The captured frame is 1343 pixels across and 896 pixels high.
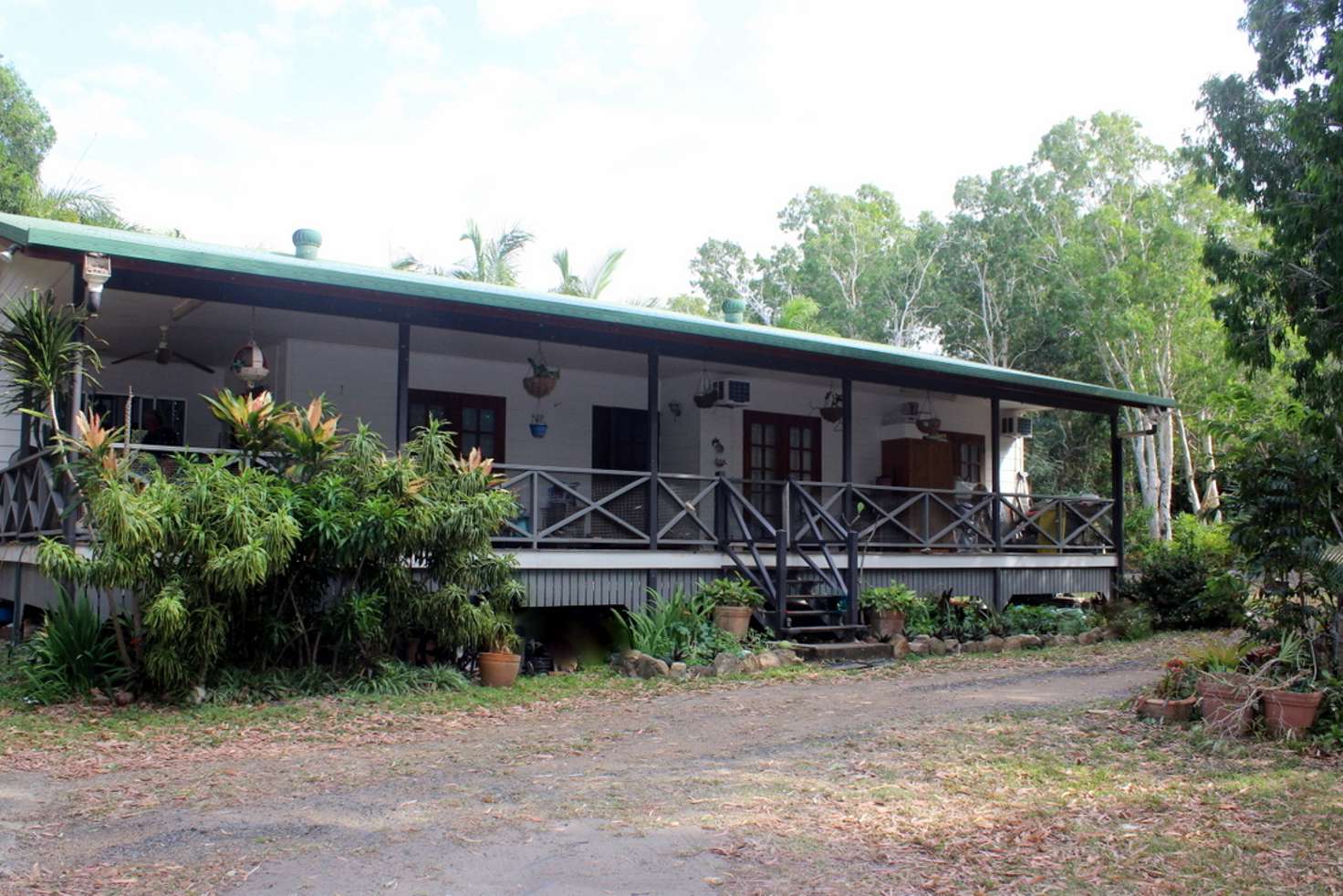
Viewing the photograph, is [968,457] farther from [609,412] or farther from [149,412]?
[149,412]

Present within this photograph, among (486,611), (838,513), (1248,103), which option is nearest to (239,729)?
(486,611)

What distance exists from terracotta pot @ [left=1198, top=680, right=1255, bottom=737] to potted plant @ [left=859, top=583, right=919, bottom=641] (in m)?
5.31

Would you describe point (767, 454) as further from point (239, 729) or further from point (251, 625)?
point (239, 729)

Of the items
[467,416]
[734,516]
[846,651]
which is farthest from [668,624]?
[467,416]

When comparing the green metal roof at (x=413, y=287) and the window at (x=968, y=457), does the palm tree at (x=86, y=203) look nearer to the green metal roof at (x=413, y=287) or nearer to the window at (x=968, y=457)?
the green metal roof at (x=413, y=287)

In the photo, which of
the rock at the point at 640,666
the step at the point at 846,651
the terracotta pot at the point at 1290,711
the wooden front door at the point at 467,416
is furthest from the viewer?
the wooden front door at the point at 467,416

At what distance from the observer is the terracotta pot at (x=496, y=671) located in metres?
10.3

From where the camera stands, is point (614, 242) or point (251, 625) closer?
point (251, 625)

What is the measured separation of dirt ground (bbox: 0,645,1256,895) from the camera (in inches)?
190

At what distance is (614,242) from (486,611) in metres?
24.2

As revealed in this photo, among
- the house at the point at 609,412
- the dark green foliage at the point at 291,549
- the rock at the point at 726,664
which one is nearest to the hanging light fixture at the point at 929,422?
the house at the point at 609,412

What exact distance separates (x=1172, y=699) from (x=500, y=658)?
548 centimetres

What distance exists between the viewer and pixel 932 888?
15.7 ft

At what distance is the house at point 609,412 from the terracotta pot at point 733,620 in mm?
623
